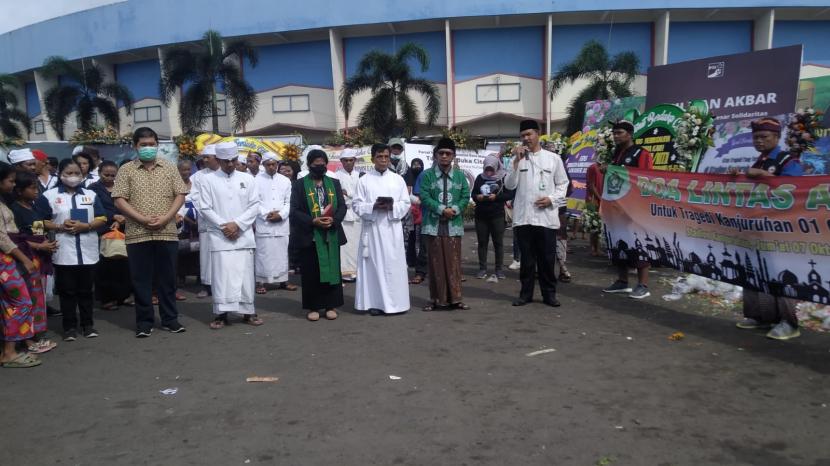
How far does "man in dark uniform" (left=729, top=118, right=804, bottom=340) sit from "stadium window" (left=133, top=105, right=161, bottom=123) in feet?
137

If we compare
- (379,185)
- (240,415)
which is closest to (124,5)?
(379,185)

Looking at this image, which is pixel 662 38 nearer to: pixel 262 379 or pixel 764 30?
pixel 764 30

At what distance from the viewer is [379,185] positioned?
6656 millimetres

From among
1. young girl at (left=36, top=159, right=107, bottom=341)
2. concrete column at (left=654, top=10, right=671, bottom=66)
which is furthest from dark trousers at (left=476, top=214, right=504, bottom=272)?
concrete column at (left=654, top=10, right=671, bottom=66)

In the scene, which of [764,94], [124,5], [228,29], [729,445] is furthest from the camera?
[124,5]

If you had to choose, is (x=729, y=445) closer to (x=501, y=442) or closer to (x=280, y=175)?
(x=501, y=442)

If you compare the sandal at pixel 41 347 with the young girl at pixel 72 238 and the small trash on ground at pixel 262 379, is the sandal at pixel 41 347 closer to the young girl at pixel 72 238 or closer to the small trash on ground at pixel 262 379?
the young girl at pixel 72 238

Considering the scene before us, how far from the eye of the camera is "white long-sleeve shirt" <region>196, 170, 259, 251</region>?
19.9 feet

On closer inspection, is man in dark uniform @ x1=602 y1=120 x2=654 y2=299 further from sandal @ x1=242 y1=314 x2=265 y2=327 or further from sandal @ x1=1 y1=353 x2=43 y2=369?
sandal @ x1=1 y1=353 x2=43 y2=369

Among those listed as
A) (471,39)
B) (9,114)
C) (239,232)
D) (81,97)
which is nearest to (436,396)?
(239,232)

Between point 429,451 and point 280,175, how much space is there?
591 cm

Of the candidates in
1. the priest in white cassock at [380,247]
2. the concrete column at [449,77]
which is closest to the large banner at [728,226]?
the priest in white cassock at [380,247]

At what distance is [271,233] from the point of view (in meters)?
8.29

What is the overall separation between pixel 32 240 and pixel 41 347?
0.98m
